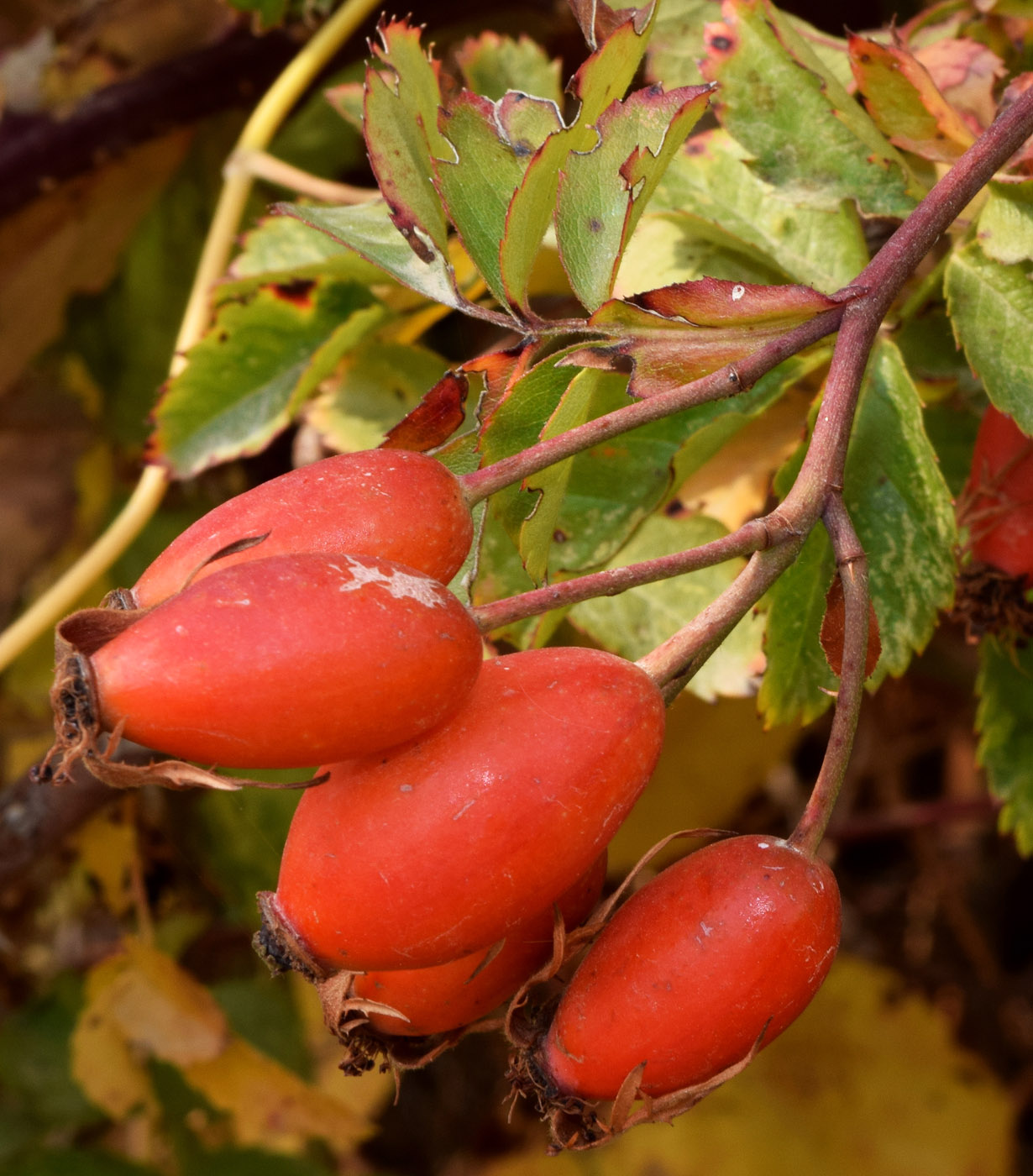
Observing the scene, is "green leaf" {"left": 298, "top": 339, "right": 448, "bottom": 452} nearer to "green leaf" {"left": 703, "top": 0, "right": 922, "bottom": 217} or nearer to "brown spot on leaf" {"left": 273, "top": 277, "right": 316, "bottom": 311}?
"brown spot on leaf" {"left": 273, "top": 277, "right": 316, "bottom": 311}

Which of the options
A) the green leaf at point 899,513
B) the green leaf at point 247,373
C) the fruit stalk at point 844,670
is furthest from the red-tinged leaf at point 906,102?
the green leaf at point 247,373

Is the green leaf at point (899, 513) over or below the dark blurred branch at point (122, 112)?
below

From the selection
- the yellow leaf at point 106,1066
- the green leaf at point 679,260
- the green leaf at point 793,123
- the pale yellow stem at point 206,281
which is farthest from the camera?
the yellow leaf at point 106,1066

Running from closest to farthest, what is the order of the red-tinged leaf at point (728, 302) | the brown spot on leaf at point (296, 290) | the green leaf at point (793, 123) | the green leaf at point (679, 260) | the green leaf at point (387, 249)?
1. the red-tinged leaf at point (728, 302)
2. the green leaf at point (387, 249)
3. the green leaf at point (793, 123)
4. the green leaf at point (679, 260)
5. the brown spot on leaf at point (296, 290)

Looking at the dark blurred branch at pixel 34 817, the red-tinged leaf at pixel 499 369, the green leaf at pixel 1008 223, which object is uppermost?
the red-tinged leaf at pixel 499 369

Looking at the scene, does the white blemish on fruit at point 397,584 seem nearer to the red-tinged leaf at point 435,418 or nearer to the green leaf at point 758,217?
the red-tinged leaf at point 435,418

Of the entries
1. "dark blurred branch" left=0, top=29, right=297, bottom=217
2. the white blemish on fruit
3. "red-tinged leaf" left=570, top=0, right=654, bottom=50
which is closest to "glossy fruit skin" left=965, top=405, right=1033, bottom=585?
"red-tinged leaf" left=570, top=0, right=654, bottom=50

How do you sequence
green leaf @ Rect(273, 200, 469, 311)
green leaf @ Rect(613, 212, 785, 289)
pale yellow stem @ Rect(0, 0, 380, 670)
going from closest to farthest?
green leaf @ Rect(273, 200, 469, 311)
green leaf @ Rect(613, 212, 785, 289)
pale yellow stem @ Rect(0, 0, 380, 670)

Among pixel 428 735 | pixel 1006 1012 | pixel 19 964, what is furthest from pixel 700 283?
pixel 1006 1012
